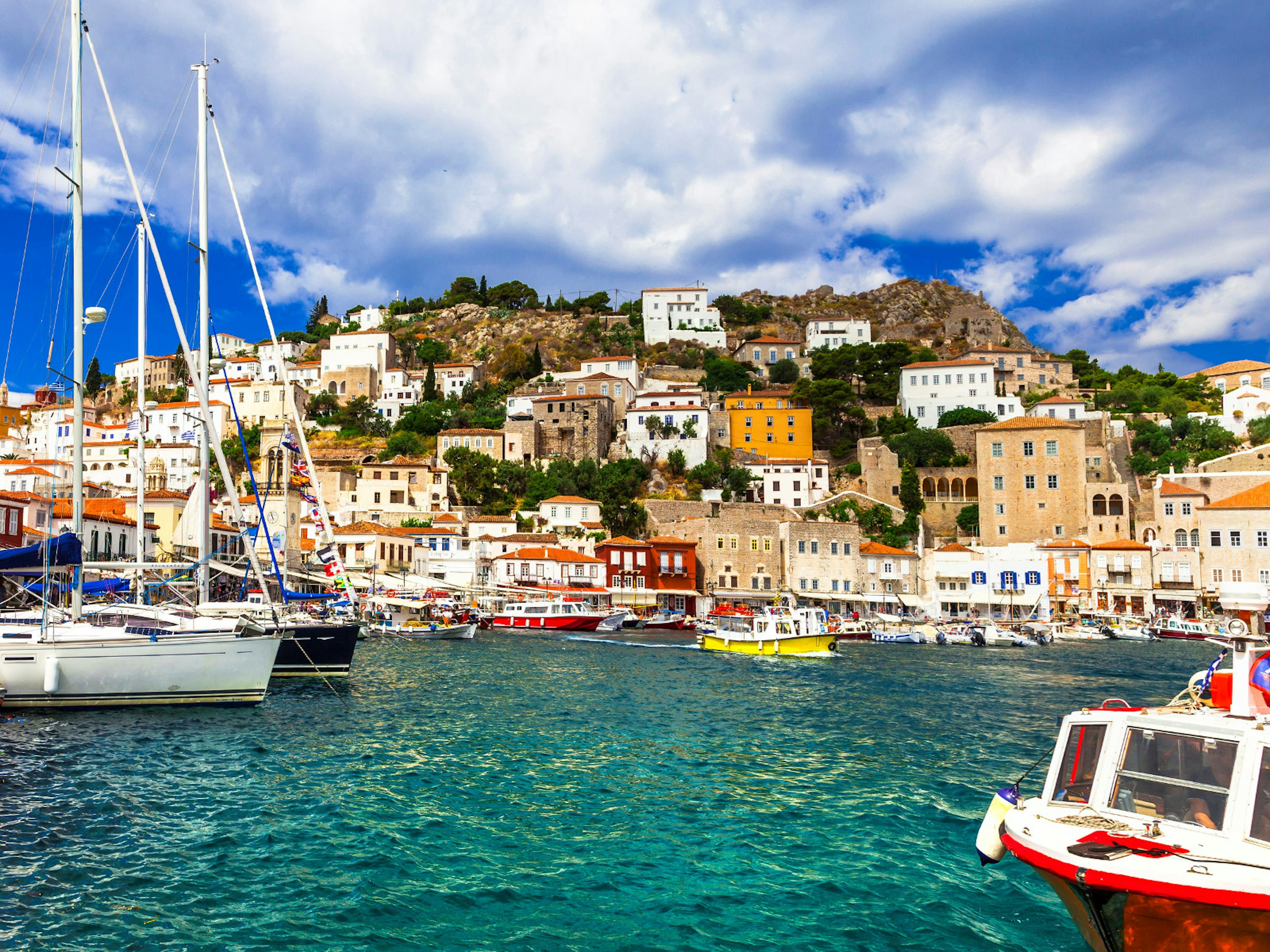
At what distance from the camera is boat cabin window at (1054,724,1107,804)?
7996 mm

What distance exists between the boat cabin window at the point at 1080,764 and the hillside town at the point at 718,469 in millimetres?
27124

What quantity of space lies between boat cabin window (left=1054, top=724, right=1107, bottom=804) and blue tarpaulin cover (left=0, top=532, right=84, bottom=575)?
771 inches

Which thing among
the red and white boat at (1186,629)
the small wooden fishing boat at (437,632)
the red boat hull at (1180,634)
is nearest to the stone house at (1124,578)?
the red and white boat at (1186,629)

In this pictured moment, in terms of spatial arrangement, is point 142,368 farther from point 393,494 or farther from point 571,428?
point 571,428

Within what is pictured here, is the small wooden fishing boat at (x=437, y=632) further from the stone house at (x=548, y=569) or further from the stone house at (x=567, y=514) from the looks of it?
the stone house at (x=567, y=514)

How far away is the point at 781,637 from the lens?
39.7 m

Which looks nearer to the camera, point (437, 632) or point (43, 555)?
point (43, 555)

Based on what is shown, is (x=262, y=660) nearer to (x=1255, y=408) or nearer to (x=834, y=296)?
(x=1255, y=408)

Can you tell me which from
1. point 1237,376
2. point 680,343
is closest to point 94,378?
point 680,343

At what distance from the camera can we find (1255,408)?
7781 cm

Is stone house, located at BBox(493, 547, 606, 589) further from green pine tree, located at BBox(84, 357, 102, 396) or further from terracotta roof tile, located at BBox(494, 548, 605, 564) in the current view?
green pine tree, located at BBox(84, 357, 102, 396)

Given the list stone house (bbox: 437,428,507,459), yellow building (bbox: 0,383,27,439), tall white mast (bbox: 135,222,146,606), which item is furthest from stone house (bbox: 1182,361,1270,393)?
yellow building (bbox: 0,383,27,439)

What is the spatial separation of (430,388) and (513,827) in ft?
291

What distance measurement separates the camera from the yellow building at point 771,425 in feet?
277
